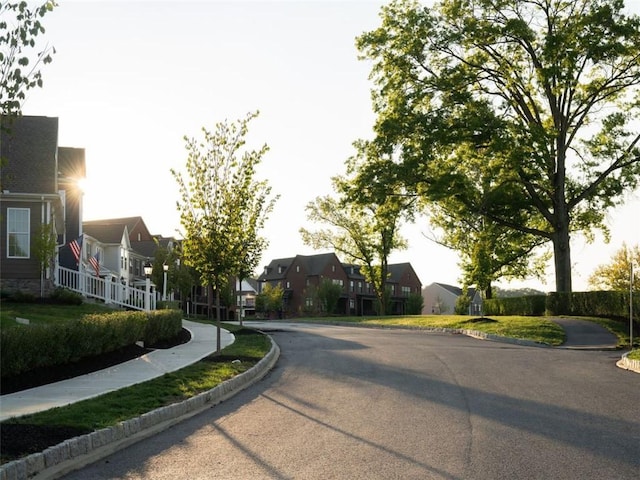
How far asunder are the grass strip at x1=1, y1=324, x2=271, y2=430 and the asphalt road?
61 centimetres

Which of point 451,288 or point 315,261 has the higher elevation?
point 315,261

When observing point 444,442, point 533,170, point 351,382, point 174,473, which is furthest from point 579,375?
point 533,170

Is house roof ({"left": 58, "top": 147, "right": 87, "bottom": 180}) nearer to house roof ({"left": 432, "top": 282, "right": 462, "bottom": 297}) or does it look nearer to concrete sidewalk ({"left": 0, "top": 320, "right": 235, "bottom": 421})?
concrete sidewalk ({"left": 0, "top": 320, "right": 235, "bottom": 421})

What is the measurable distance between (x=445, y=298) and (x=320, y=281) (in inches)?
1259

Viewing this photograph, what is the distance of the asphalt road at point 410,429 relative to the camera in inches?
291

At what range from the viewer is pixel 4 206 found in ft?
87.1

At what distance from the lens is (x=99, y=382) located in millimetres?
13438

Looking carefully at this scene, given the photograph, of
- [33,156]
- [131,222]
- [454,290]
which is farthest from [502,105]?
[454,290]

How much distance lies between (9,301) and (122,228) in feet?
113

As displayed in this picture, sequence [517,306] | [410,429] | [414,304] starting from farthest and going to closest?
[414,304], [517,306], [410,429]

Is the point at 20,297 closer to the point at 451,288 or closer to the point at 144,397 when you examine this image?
the point at 144,397

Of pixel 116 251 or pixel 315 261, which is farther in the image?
pixel 315 261

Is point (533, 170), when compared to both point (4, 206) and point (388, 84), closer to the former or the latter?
point (388, 84)

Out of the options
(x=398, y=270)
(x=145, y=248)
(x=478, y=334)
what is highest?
(x=145, y=248)
